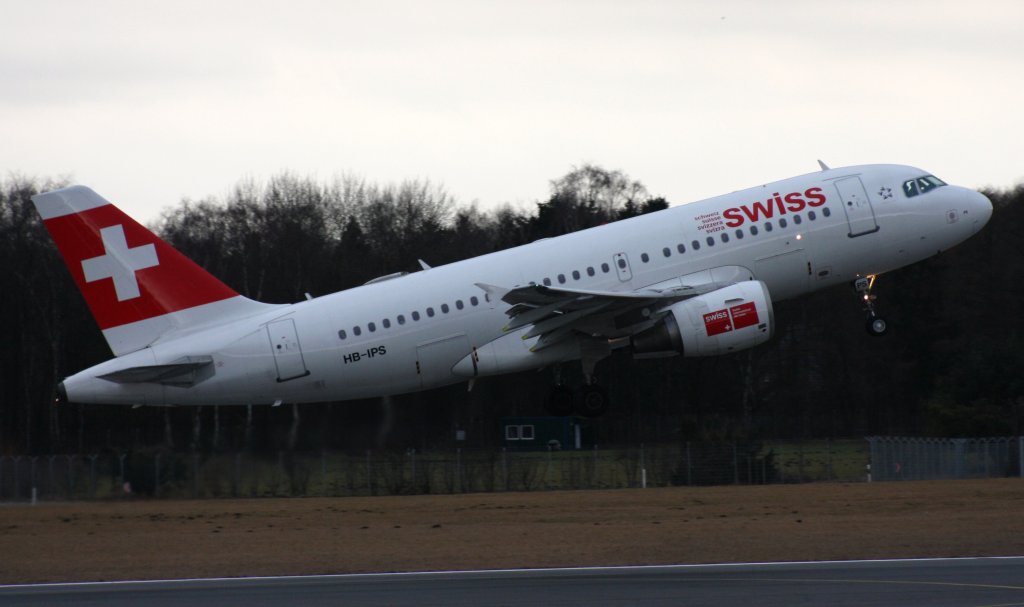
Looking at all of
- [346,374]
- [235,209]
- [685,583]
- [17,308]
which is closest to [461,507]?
[346,374]

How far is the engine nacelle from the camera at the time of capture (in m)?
32.0

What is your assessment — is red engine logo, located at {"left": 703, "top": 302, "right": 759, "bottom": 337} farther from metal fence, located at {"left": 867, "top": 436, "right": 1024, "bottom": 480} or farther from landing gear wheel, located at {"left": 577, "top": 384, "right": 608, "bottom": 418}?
metal fence, located at {"left": 867, "top": 436, "right": 1024, "bottom": 480}

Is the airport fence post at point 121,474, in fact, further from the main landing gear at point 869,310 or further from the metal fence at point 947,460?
the metal fence at point 947,460

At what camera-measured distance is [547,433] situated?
49969 mm

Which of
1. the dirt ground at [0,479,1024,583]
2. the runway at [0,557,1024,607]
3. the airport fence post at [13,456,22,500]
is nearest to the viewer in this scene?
the runway at [0,557,1024,607]

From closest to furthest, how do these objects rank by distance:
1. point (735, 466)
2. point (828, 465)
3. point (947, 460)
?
point (735, 466)
point (947, 460)
point (828, 465)

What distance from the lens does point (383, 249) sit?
208 feet

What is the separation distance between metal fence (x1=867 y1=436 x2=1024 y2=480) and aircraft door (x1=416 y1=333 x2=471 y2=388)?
12976 millimetres

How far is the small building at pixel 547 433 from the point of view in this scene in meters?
47.6

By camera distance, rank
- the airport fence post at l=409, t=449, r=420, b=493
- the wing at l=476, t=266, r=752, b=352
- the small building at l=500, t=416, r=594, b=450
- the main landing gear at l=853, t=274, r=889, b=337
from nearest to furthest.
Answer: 1. the wing at l=476, t=266, r=752, b=352
2. the main landing gear at l=853, t=274, r=889, b=337
3. the airport fence post at l=409, t=449, r=420, b=493
4. the small building at l=500, t=416, r=594, b=450

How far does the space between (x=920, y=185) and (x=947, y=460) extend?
9090mm

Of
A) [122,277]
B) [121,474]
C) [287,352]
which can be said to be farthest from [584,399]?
[121,474]

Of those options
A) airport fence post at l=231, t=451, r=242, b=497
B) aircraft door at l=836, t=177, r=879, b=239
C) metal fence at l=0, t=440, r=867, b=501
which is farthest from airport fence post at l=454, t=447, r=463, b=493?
aircraft door at l=836, t=177, r=879, b=239

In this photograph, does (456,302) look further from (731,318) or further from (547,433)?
(547,433)
